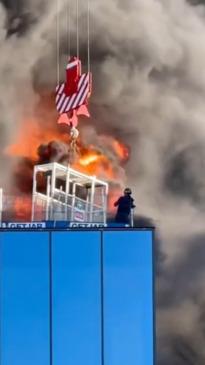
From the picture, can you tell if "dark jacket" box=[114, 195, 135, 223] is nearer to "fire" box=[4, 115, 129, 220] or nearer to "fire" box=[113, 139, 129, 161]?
"fire" box=[4, 115, 129, 220]

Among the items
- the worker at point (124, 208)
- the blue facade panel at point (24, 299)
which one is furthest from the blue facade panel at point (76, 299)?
the worker at point (124, 208)

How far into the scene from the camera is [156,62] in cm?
890

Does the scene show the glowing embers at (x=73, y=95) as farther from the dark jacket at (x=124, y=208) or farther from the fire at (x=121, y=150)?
the dark jacket at (x=124, y=208)

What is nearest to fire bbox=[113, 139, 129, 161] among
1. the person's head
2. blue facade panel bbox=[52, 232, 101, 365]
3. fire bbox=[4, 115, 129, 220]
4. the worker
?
fire bbox=[4, 115, 129, 220]

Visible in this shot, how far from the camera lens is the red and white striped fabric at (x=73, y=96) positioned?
8547 millimetres

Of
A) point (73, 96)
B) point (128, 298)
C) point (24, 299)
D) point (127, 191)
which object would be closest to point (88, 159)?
point (127, 191)

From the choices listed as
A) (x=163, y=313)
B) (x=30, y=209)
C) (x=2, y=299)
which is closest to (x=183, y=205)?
(x=163, y=313)

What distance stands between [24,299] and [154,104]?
11.4ft

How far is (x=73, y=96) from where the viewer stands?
8680 millimetres

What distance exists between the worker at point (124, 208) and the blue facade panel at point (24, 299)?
139 centimetres

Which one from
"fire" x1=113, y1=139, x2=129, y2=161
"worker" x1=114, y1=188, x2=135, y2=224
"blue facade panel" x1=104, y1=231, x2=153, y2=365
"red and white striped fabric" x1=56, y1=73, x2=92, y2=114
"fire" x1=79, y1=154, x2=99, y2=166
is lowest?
"blue facade panel" x1=104, y1=231, x2=153, y2=365

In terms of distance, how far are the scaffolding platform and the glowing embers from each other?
0.74 m

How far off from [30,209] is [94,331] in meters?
2.00

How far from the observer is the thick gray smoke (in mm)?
8609
